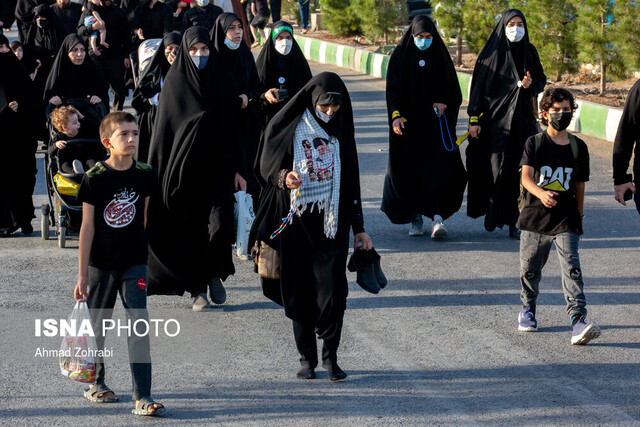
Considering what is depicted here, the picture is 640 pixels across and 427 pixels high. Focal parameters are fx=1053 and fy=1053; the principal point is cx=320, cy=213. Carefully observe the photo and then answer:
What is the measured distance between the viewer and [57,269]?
8.28 meters

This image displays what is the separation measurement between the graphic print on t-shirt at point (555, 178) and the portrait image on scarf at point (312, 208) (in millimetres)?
1297

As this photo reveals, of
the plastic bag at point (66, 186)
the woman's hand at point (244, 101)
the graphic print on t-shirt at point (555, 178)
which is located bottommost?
the plastic bag at point (66, 186)

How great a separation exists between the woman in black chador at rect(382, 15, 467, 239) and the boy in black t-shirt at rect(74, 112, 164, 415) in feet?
13.8

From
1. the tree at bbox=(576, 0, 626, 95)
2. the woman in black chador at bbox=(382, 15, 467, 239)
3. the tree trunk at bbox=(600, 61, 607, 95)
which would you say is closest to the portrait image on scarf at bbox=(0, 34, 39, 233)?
the woman in black chador at bbox=(382, 15, 467, 239)

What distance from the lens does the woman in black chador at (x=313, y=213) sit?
18.3ft

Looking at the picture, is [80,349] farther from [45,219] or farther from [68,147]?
[45,219]

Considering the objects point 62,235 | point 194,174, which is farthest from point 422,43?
point 62,235

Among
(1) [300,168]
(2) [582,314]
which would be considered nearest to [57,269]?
(1) [300,168]

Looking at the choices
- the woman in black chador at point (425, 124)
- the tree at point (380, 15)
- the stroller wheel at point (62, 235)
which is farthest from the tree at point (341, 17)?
the stroller wheel at point (62, 235)

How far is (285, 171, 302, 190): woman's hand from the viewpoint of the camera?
5.48m

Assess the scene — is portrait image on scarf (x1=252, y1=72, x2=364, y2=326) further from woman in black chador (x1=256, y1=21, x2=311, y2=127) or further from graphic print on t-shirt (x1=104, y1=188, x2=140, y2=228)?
woman in black chador (x1=256, y1=21, x2=311, y2=127)

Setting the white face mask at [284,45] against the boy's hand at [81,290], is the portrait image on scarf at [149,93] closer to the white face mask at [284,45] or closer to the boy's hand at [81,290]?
the white face mask at [284,45]

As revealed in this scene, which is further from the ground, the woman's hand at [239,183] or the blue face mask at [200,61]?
the blue face mask at [200,61]

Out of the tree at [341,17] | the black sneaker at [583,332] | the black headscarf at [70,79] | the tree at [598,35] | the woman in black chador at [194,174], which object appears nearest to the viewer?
the black sneaker at [583,332]
